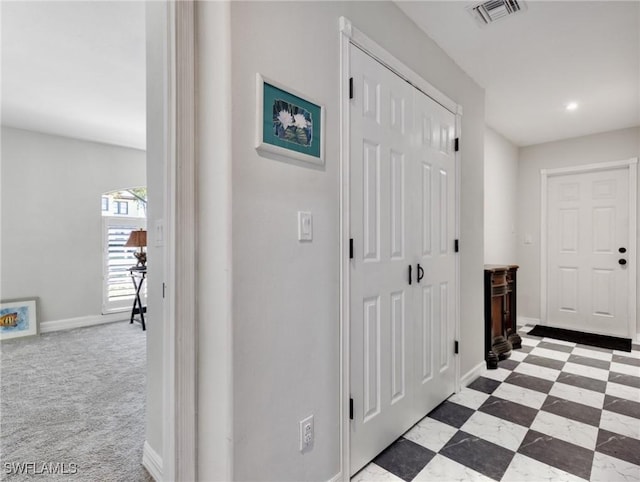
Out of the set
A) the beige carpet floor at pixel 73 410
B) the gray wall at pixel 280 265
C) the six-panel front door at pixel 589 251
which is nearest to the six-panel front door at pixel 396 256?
the gray wall at pixel 280 265

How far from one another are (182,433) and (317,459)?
0.59 m

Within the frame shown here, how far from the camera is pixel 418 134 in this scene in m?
2.05

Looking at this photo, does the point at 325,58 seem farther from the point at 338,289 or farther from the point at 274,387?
the point at 274,387

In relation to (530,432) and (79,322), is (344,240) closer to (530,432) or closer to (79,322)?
(530,432)

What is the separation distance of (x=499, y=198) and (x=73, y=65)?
14.6 ft

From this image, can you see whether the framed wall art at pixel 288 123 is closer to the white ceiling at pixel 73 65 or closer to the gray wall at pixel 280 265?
the gray wall at pixel 280 265

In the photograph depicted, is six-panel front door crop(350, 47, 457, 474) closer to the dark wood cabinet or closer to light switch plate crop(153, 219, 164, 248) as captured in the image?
the dark wood cabinet

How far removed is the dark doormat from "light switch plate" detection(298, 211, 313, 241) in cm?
392

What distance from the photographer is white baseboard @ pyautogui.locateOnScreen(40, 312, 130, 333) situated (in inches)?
164

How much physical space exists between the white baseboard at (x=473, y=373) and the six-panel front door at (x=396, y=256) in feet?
0.81

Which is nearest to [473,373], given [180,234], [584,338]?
[584,338]

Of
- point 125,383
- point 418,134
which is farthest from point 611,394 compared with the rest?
point 125,383

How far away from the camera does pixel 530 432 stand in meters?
1.95

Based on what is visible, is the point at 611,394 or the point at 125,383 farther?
the point at 125,383
